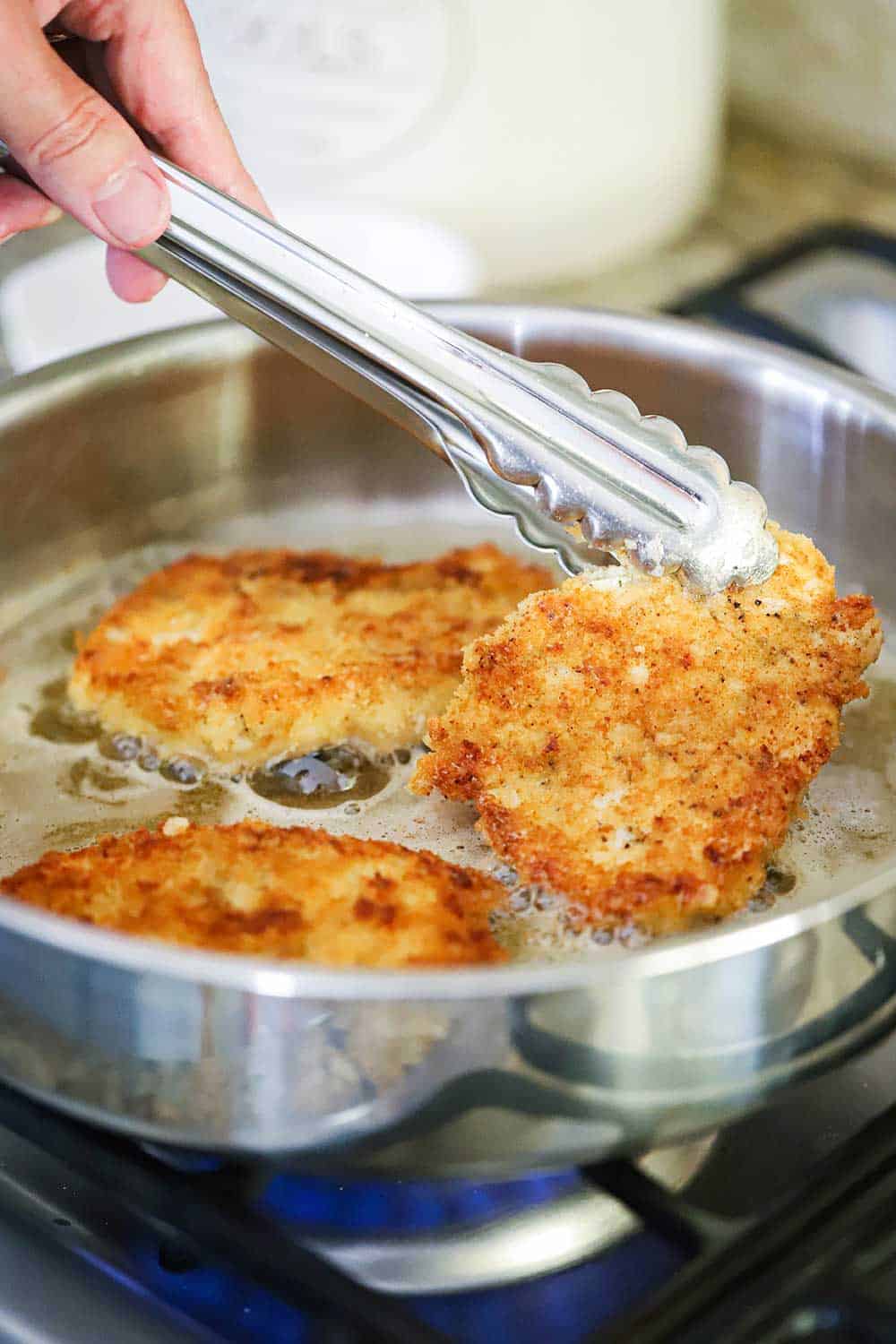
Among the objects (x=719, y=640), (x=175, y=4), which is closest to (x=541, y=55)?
(x=175, y=4)

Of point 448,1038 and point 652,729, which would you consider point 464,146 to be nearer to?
point 652,729

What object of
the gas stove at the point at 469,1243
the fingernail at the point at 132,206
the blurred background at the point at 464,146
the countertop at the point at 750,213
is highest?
the fingernail at the point at 132,206

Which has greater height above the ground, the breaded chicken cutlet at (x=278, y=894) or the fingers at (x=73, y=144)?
the fingers at (x=73, y=144)

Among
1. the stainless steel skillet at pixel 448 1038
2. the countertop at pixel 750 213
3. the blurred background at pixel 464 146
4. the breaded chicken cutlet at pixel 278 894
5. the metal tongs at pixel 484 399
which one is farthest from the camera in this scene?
the countertop at pixel 750 213

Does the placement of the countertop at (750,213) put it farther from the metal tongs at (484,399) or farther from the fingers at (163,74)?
the metal tongs at (484,399)

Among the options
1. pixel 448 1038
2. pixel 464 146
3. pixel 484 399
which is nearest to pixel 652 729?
pixel 484 399

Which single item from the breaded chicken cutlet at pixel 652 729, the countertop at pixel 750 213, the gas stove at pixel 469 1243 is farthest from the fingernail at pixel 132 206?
the countertop at pixel 750 213
